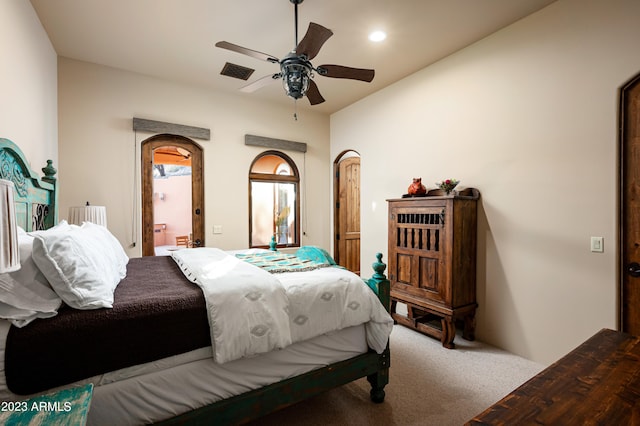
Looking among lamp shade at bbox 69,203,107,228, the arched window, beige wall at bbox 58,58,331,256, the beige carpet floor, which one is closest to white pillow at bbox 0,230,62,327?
the beige carpet floor

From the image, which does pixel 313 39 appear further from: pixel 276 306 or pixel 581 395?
pixel 581 395

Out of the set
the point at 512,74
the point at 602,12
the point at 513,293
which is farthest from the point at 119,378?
the point at 602,12

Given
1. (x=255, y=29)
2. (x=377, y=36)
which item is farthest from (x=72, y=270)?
(x=377, y=36)

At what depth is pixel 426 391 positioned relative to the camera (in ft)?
7.32

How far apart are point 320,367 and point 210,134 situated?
3485mm

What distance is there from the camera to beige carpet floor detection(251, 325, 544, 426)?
6.37 feet

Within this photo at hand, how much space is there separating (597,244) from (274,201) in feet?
12.8

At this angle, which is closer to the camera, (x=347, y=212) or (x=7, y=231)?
(x=7, y=231)

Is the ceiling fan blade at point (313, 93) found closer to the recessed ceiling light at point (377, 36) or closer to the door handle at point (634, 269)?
the recessed ceiling light at point (377, 36)

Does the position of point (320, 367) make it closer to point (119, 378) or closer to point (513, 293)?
point (119, 378)

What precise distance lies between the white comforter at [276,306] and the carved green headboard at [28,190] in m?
1.07

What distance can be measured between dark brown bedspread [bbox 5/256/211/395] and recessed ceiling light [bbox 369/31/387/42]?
9.23 feet

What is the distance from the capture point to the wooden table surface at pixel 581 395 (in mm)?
865

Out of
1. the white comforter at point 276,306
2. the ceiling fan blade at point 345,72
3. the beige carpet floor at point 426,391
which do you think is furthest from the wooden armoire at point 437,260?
the ceiling fan blade at point 345,72
